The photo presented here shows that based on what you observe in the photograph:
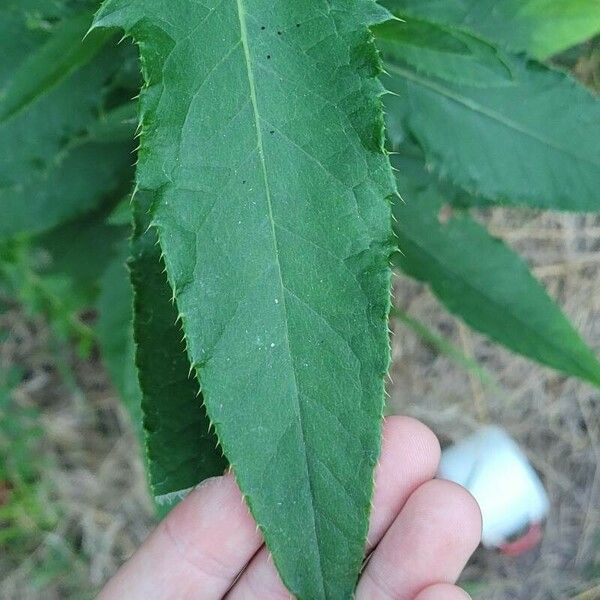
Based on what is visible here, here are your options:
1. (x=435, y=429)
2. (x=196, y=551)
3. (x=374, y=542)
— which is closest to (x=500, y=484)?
(x=435, y=429)

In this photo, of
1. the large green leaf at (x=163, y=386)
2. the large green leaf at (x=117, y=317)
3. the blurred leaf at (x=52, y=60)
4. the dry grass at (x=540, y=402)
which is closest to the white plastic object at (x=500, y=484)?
the dry grass at (x=540, y=402)

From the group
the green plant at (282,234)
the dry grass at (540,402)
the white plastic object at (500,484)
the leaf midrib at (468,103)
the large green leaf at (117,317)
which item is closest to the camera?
the green plant at (282,234)

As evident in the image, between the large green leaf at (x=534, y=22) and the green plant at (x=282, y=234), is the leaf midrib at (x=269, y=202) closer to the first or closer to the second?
the green plant at (x=282, y=234)

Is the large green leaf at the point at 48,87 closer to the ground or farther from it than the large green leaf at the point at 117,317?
farther from it

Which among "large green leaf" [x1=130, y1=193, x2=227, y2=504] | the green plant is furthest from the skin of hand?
the green plant

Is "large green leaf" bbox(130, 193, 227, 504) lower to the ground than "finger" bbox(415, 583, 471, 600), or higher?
higher

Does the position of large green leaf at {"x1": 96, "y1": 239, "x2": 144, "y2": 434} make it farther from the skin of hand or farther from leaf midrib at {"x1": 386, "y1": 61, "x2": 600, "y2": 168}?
leaf midrib at {"x1": 386, "y1": 61, "x2": 600, "y2": 168}

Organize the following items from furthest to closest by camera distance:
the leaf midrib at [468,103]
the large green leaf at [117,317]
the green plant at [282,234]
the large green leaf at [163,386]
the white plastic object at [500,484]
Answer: the white plastic object at [500,484], the large green leaf at [117,317], the leaf midrib at [468,103], the large green leaf at [163,386], the green plant at [282,234]

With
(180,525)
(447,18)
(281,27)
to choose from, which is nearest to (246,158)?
(281,27)
